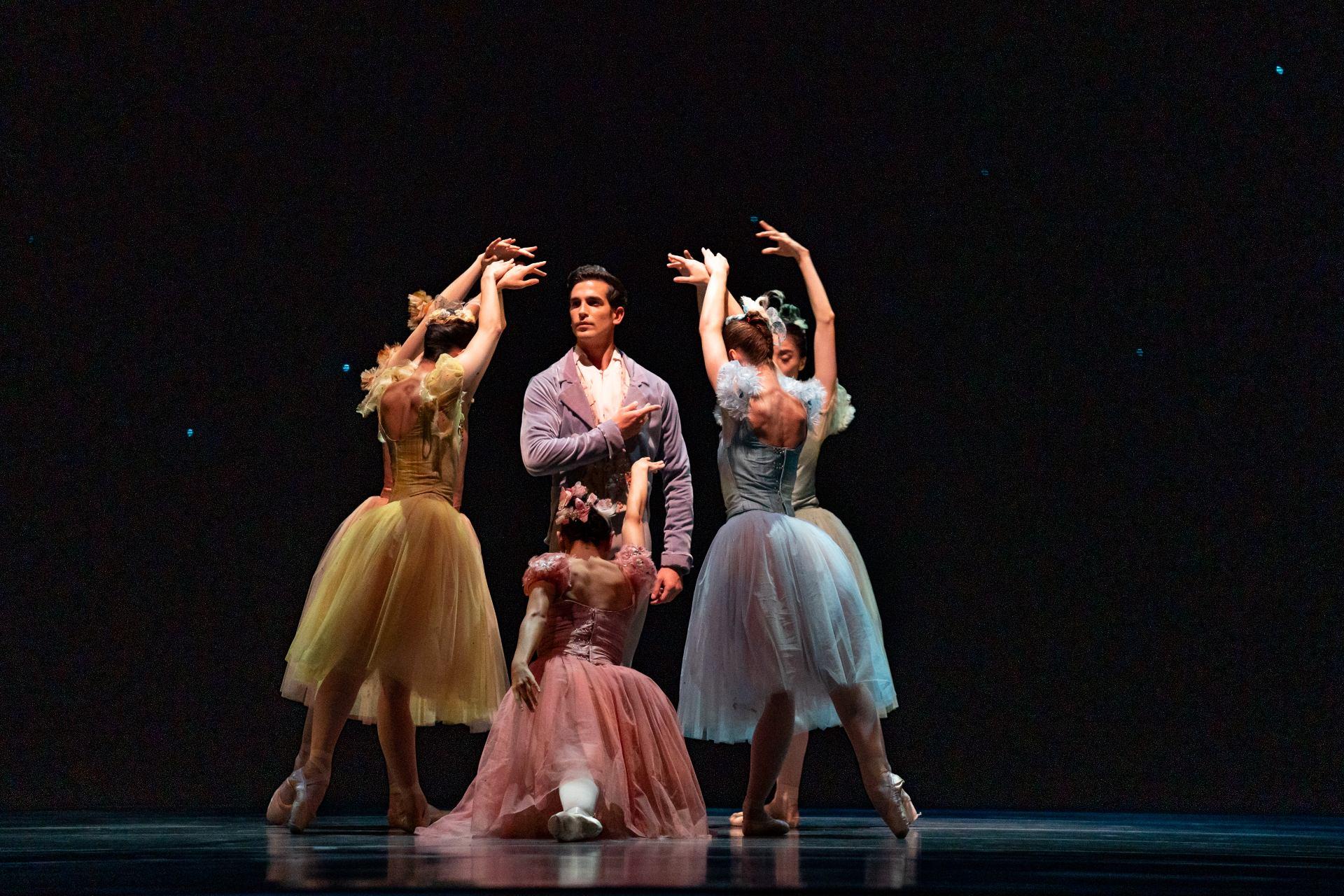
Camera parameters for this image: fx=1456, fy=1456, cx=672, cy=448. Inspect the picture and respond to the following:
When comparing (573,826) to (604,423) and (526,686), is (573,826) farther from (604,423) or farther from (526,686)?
(604,423)

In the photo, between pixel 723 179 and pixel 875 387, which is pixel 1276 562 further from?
pixel 723 179

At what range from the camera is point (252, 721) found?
5.38 metres

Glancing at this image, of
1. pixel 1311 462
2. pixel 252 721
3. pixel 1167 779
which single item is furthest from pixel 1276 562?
pixel 252 721

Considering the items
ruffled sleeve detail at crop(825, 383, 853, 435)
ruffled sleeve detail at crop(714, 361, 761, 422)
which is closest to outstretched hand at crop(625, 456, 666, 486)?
ruffled sleeve detail at crop(714, 361, 761, 422)

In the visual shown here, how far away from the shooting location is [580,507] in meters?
3.74

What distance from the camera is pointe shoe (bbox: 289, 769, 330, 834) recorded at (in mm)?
3680

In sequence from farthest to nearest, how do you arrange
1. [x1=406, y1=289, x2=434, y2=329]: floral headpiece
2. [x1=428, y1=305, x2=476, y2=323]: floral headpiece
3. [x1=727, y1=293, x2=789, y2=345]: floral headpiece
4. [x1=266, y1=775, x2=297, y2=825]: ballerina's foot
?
[x1=406, y1=289, x2=434, y2=329]: floral headpiece, [x1=428, y1=305, x2=476, y2=323]: floral headpiece, [x1=727, y1=293, x2=789, y2=345]: floral headpiece, [x1=266, y1=775, x2=297, y2=825]: ballerina's foot

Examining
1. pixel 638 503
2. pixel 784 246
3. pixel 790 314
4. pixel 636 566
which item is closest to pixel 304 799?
pixel 636 566

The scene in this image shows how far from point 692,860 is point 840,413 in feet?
7.64

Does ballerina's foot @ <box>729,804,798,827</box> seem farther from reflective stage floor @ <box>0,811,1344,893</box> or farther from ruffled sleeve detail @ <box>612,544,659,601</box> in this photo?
ruffled sleeve detail @ <box>612,544,659,601</box>

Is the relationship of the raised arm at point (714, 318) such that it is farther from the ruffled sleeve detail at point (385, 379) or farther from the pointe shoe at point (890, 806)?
the pointe shoe at point (890, 806)

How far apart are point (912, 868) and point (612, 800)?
94 cm

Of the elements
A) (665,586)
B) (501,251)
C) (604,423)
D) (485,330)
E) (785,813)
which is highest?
(501,251)

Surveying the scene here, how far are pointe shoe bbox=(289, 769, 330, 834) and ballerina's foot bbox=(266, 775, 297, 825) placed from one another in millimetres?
60
